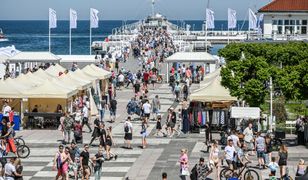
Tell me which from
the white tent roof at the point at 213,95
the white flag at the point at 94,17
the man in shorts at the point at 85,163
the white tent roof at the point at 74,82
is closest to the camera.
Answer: the man in shorts at the point at 85,163

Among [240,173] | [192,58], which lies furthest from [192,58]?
[240,173]

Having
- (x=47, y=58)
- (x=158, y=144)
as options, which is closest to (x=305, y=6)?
(x=47, y=58)

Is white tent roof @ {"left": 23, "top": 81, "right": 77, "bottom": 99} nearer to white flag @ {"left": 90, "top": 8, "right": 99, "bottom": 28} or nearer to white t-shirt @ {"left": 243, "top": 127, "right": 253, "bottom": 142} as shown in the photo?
white t-shirt @ {"left": 243, "top": 127, "right": 253, "bottom": 142}

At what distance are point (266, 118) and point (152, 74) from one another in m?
20.3

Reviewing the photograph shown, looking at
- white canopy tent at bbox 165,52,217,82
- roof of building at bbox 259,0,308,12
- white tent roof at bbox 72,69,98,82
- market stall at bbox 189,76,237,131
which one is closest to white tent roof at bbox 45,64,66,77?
white tent roof at bbox 72,69,98,82

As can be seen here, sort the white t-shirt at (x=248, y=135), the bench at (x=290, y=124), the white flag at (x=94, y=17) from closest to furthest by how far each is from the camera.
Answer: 1. the white t-shirt at (x=248, y=135)
2. the bench at (x=290, y=124)
3. the white flag at (x=94, y=17)

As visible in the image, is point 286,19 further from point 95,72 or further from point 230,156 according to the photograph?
point 230,156

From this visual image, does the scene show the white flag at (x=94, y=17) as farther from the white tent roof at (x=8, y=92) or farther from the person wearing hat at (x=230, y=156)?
the person wearing hat at (x=230, y=156)

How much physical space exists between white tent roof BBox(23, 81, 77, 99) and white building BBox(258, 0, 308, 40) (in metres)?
29.4

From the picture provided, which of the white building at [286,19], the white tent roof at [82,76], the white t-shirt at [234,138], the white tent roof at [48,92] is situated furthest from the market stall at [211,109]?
the white building at [286,19]

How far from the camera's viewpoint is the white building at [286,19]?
6394 cm

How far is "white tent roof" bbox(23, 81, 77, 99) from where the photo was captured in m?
37.1

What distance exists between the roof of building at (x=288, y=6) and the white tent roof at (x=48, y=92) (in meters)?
30.1

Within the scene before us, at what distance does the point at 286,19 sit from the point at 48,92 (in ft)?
103
